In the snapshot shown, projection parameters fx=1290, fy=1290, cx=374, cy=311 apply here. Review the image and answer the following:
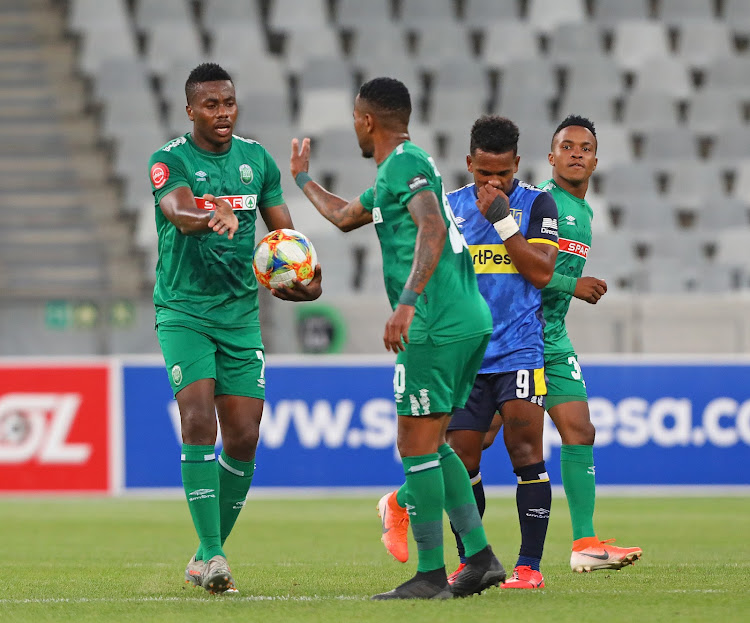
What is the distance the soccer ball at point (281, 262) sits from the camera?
557cm

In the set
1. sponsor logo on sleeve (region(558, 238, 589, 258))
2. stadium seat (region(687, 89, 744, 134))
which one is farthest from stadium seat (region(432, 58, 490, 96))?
sponsor logo on sleeve (region(558, 238, 589, 258))

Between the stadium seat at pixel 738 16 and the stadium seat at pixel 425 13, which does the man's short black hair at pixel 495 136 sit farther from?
the stadium seat at pixel 738 16

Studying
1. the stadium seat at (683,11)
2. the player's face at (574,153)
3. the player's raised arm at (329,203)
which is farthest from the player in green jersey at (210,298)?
the stadium seat at (683,11)

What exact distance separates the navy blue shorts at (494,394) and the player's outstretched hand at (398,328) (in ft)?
3.37

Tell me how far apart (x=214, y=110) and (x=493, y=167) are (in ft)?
4.09

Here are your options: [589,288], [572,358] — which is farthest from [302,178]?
[572,358]

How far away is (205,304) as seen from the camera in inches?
221

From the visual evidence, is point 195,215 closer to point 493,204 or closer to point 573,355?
point 493,204

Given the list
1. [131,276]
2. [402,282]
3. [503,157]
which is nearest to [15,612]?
[402,282]

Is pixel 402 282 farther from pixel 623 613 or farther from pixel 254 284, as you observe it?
pixel 623 613

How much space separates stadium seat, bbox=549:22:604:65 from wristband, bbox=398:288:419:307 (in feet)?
46.5

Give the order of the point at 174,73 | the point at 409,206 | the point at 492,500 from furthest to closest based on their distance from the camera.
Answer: the point at 174,73 < the point at 492,500 < the point at 409,206

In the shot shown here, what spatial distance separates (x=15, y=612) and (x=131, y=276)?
35.8ft

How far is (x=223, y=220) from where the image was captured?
5.27 meters
